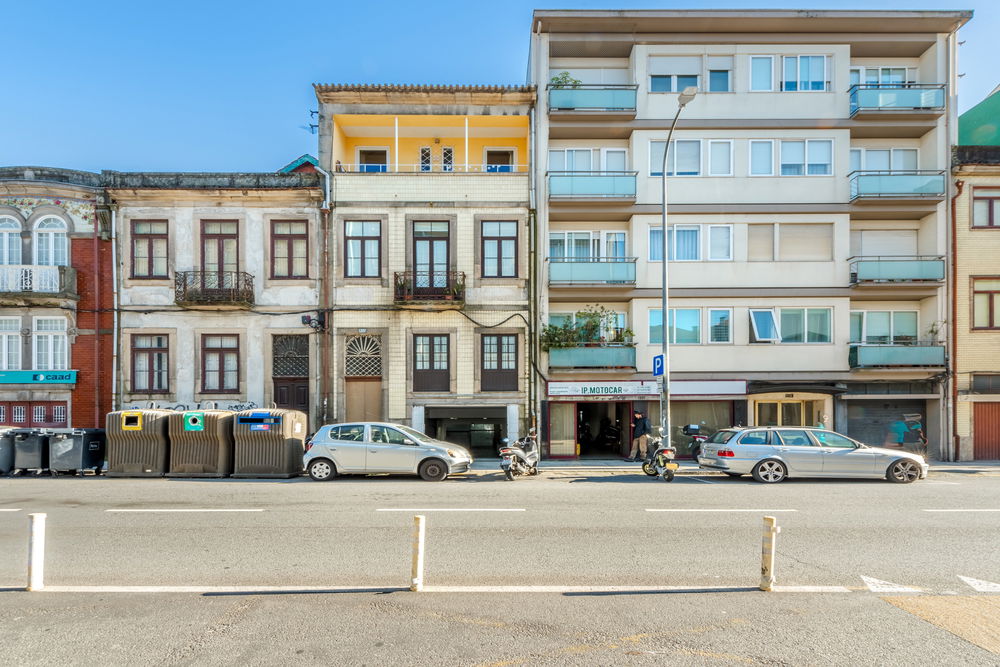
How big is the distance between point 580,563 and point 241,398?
1505 centimetres

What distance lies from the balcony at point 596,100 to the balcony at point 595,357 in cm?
763

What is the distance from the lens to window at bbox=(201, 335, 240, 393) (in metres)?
18.6

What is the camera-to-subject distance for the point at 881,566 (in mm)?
6590

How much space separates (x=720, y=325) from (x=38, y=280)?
862 inches

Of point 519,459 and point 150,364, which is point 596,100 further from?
point 150,364

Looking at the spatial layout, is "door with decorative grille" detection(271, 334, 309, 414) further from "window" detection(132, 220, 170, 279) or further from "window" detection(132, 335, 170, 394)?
"window" detection(132, 220, 170, 279)

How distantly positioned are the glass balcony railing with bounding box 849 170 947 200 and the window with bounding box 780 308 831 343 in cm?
396

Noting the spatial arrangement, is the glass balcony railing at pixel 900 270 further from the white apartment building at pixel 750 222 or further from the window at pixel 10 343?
the window at pixel 10 343

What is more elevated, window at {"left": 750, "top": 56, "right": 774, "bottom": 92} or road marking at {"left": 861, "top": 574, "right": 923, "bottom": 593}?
window at {"left": 750, "top": 56, "right": 774, "bottom": 92}

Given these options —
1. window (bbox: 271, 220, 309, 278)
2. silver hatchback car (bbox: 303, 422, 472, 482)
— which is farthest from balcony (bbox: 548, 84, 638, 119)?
silver hatchback car (bbox: 303, 422, 472, 482)

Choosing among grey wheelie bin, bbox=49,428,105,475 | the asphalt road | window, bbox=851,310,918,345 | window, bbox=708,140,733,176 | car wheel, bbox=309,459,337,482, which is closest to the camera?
the asphalt road

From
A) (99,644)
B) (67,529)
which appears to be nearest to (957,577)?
(99,644)

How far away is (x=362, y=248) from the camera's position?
1888 centimetres

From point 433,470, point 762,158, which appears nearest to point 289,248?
point 433,470
